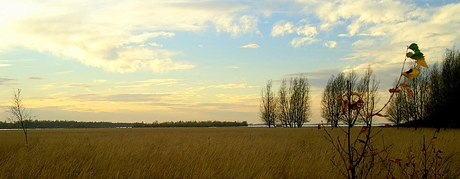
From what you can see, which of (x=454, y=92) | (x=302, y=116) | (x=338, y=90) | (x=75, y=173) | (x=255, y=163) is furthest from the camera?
(x=302, y=116)

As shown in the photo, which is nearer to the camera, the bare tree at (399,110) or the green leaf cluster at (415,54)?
the green leaf cluster at (415,54)

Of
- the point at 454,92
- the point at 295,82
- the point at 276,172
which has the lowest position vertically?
the point at 276,172

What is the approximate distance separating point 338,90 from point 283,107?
1527cm

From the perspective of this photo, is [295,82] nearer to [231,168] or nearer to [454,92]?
[454,92]

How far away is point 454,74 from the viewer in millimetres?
34125

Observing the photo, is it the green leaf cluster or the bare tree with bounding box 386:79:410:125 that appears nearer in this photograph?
the green leaf cluster

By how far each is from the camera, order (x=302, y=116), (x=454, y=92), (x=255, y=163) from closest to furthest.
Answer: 1. (x=255, y=163)
2. (x=454, y=92)
3. (x=302, y=116)

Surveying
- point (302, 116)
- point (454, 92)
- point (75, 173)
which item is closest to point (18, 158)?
point (75, 173)

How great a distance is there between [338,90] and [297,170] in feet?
173

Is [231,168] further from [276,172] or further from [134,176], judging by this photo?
[134,176]

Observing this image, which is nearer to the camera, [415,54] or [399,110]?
[415,54]

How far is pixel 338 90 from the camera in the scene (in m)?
58.0

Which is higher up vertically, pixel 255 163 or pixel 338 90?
pixel 338 90

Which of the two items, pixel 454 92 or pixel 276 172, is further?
pixel 454 92
